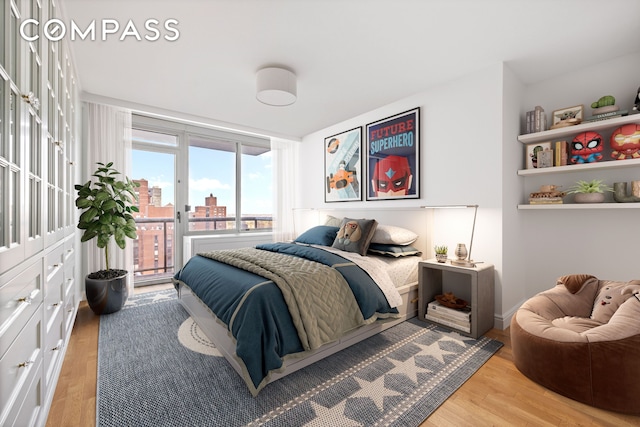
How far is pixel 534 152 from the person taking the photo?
279 centimetres

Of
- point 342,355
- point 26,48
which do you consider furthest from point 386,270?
point 26,48

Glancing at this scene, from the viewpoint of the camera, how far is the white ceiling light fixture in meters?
2.68

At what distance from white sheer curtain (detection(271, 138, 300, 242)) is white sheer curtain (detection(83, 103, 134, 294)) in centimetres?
219

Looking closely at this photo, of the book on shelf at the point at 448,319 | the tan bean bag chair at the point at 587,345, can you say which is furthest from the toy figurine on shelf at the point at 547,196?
the book on shelf at the point at 448,319

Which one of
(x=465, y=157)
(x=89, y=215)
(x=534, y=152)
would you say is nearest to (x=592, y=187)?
(x=534, y=152)

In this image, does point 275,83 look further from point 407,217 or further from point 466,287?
point 466,287

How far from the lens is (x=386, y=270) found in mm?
2674

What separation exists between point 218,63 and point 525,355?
3372 millimetres

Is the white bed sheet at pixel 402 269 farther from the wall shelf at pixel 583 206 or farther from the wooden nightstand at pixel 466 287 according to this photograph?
the wall shelf at pixel 583 206

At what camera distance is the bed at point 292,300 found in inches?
68.0

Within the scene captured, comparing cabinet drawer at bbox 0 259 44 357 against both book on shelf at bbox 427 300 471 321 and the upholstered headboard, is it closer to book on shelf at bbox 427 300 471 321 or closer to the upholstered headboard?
book on shelf at bbox 427 300 471 321

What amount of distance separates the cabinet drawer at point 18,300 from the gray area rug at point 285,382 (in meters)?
0.77

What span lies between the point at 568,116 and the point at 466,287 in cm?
187

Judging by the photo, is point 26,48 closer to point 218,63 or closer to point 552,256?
point 218,63
